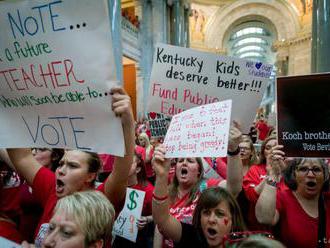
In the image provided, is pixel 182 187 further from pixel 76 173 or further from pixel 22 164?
pixel 22 164

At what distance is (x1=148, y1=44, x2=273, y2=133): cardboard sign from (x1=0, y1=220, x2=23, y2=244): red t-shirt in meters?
1.49

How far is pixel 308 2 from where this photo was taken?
28.8m

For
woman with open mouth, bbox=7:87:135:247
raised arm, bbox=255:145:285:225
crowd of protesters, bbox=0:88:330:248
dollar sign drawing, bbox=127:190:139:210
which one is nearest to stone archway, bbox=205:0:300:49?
dollar sign drawing, bbox=127:190:139:210

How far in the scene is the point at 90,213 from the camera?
1851 mm

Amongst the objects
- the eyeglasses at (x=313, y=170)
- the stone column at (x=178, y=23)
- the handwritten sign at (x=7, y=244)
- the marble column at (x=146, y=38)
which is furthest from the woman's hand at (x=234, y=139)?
the stone column at (x=178, y=23)

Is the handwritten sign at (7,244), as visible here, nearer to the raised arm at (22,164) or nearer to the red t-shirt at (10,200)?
the red t-shirt at (10,200)

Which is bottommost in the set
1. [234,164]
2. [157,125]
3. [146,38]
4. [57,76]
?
[234,164]

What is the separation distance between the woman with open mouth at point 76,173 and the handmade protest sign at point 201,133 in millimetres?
305

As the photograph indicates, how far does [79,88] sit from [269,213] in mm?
1552

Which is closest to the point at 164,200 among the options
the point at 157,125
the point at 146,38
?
the point at 157,125

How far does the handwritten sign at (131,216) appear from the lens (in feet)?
10.6

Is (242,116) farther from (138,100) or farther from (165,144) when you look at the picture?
(138,100)

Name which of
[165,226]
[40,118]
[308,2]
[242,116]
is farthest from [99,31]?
[308,2]

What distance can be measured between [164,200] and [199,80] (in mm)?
1268
